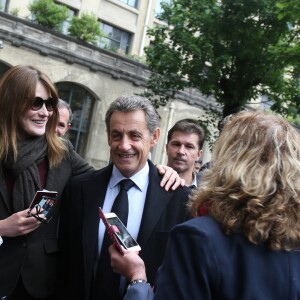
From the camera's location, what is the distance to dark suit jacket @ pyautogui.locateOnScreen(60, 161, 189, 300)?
2660 mm

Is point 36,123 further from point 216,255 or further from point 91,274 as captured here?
point 216,255

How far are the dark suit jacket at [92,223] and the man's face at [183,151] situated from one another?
2087mm

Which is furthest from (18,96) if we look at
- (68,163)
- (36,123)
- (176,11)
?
(176,11)

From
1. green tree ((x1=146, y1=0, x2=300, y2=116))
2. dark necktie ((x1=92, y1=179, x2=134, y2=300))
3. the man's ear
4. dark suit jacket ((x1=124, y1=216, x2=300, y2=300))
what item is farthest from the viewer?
green tree ((x1=146, y1=0, x2=300, y2=116))

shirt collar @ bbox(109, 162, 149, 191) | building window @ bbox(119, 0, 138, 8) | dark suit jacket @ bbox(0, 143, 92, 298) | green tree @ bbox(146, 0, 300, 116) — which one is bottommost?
dark suit jacket @ bbox(0, 143, 92, 298)

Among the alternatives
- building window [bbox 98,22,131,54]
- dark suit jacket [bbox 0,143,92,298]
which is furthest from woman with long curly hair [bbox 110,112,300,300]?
building window [bbox 98,22,131,54]

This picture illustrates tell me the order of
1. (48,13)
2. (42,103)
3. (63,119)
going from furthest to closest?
(48,13)
(63,119)
(42,103)

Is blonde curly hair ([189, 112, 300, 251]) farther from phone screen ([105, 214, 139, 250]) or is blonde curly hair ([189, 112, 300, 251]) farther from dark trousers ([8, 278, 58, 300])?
dark trousers ([8, 278, 58, 300])

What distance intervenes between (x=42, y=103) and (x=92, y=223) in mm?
895

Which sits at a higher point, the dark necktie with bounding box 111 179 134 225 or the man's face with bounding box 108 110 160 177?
the man's face with bounding box 108 110 160 177

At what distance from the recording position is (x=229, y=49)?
1541 cm

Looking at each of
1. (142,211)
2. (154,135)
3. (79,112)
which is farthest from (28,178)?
(79,112)

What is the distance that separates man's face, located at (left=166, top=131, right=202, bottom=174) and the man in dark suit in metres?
2.05

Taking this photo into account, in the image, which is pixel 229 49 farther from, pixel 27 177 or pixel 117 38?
pixel 27 177
